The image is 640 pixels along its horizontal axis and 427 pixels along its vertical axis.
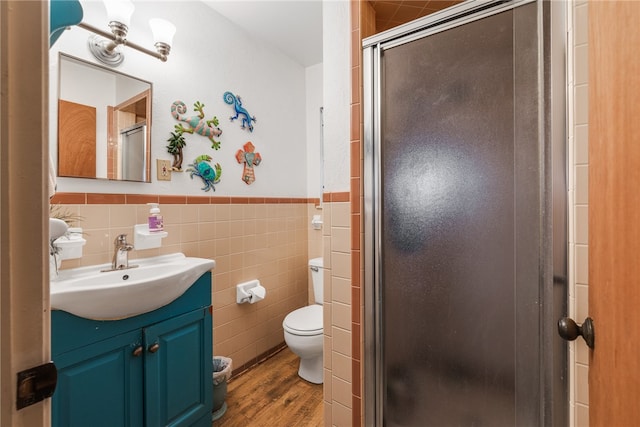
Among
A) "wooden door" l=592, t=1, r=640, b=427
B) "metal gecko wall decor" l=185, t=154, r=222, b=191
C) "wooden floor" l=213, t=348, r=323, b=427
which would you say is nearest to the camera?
"wooden door" l=592, t=1, r=640, b=427

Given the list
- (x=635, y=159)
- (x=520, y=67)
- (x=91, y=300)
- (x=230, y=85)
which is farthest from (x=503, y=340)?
(x=230, y=85)

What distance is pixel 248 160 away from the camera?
208cm

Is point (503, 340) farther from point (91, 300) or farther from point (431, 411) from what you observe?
point (91, 300)

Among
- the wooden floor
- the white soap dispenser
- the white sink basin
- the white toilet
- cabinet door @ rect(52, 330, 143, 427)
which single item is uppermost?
the white soap dispenser

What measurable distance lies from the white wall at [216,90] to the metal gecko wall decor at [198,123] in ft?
0.10

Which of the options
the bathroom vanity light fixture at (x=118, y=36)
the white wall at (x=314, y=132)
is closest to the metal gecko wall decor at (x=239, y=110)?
the bathroom vanity light fixture at (x=118, y=36)

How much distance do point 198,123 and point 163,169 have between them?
1.22 ft

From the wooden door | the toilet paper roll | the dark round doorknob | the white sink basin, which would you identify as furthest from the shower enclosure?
the toilet paper roll

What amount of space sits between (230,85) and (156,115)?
24.1 inches

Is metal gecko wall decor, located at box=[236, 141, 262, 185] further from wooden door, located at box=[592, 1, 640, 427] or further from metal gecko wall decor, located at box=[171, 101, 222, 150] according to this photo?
wooden door, located at box=[592, 1, 640, 427]

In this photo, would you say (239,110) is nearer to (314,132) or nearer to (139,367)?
(314,132)

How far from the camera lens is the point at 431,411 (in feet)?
3.27

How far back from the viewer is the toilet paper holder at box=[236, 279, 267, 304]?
1969mm

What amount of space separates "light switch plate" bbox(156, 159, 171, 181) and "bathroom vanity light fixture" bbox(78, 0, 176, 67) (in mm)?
513
